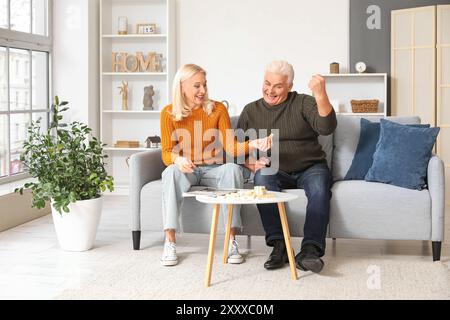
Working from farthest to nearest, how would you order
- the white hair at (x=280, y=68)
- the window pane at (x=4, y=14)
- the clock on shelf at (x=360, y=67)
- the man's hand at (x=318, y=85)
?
the clock on shelf at (x=360, y=67) → the window pane at (x=4, y=14) → the white hair at (x=280, y=68) → the man's hand at (x=318, y=85)

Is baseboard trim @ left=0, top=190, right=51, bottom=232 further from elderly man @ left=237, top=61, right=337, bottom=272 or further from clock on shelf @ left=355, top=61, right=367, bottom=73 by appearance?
clock on shelf @ left=355, top=61, right=367, bottom=73

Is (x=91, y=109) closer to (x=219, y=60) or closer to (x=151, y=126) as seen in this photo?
(x=151, y=126)

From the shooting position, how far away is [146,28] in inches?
276

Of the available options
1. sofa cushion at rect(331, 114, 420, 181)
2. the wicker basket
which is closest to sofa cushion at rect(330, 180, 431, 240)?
sofa cushion at rect(331, 114, 420, 181)

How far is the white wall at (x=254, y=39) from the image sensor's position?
691 centimetres

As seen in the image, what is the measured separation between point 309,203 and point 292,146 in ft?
1.46

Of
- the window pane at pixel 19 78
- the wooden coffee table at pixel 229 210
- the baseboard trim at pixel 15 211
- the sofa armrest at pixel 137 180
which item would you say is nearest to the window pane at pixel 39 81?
the window pane at pixel 19 78

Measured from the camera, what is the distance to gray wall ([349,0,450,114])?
6789 millimetres

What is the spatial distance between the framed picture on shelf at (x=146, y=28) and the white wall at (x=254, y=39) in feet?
0.92

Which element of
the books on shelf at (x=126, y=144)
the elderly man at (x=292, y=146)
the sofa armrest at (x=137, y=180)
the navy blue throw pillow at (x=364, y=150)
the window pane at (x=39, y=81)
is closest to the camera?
the elderly man at (x=292, y=146)

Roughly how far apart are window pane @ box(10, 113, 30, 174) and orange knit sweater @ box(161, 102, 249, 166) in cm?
202

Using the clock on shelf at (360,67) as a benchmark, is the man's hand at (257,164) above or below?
below

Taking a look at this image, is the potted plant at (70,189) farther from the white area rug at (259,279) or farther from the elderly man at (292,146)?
the elderly man at (292,146)
